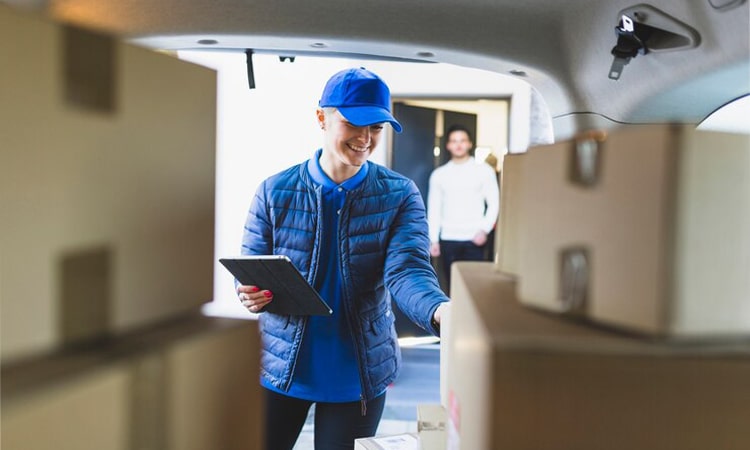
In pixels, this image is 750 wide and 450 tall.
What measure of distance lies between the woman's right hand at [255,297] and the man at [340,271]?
3 cm

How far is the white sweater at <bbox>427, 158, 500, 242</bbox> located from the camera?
4035 millimetres

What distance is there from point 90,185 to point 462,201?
3.49 metres

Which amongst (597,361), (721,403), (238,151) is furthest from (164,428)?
(238,151)

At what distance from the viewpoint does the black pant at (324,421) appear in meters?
1.63

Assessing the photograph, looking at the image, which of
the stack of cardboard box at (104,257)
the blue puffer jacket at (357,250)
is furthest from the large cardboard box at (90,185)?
the blue puffer jacket at (357,250)

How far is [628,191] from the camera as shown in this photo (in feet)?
2.01

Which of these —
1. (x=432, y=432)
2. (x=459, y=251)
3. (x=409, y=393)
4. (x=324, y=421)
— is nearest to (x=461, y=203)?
(x=459, y=251)

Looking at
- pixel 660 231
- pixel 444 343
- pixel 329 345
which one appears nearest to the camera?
pixel 660 231

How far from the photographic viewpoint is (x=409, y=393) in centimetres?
358

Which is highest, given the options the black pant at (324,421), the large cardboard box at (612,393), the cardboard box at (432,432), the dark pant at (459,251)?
the large cardboard box at (612,393)

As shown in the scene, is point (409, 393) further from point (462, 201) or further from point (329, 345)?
point (329, 345)

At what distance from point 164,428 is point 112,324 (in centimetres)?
13

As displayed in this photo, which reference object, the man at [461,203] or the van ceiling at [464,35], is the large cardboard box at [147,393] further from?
the man at [461,203]

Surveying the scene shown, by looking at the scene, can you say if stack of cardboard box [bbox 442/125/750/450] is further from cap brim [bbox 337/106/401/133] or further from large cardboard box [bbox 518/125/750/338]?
cap brim [bbox 337/106/401/133]
